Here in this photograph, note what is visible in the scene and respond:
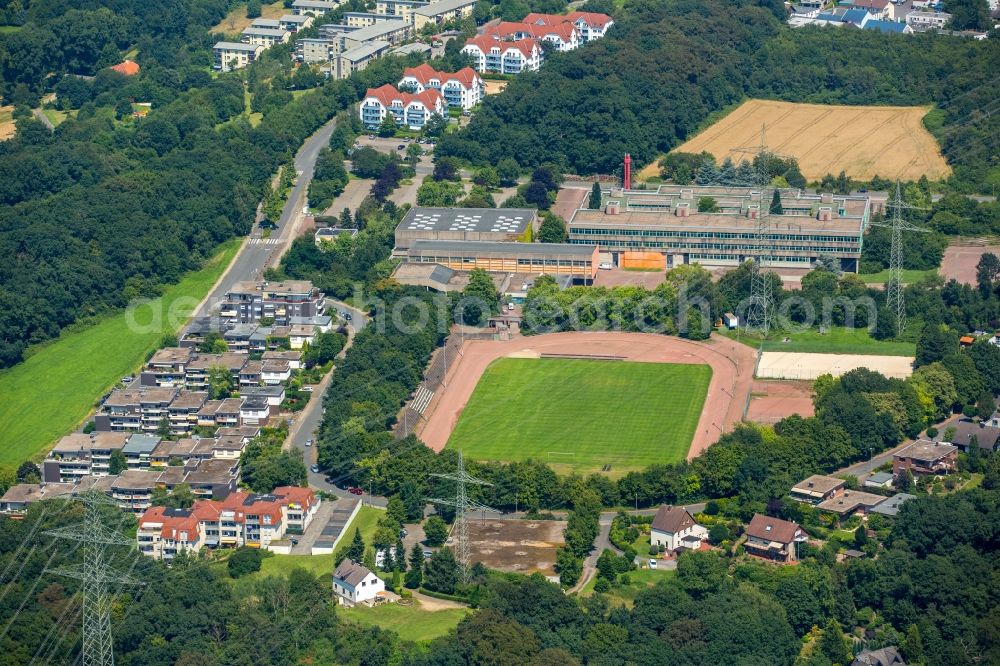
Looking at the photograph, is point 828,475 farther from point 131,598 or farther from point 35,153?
point 35,153

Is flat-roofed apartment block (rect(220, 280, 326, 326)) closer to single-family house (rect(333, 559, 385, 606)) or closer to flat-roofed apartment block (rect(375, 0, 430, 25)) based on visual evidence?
single-family house (rect(333, 559, 385, 606))

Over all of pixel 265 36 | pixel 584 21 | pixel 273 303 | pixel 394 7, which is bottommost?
pixel 273 303

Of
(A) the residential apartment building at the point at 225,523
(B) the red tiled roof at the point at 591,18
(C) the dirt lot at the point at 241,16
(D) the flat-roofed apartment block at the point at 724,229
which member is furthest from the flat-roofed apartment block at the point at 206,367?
(C) the dirt lot at the point at 241,16

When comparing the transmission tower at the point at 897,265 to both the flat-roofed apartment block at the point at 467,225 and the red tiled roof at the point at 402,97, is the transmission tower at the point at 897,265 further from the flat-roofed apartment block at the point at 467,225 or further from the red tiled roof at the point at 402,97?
the red tiled roof at the point at 402,97

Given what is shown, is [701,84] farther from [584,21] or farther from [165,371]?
[165,371]

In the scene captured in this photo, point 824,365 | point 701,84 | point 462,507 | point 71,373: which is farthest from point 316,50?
point 462,507

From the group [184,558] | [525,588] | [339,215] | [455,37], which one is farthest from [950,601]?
[455,37]

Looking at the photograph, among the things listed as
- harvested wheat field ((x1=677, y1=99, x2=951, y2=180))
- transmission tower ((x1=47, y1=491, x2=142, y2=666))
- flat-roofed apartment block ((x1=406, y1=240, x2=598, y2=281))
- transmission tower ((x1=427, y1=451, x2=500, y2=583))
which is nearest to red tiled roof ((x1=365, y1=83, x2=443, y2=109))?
harvested wheat field ((x1=677, y1=99, x2=951, y2=180))
